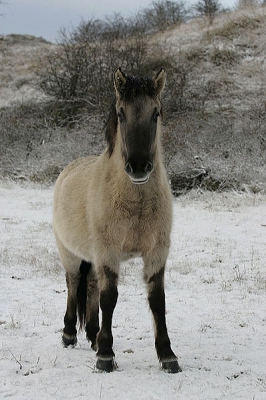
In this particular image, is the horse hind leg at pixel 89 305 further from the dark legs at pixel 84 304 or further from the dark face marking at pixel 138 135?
the dark face marking at pixel 138 135

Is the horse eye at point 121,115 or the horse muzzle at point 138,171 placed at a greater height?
the horse eye at point 121,115

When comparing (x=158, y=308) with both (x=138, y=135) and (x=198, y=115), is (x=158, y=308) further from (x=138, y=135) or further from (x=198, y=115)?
(x=198, y=115)

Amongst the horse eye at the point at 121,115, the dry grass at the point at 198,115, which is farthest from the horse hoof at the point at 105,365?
the dry grass at the point at 198,115

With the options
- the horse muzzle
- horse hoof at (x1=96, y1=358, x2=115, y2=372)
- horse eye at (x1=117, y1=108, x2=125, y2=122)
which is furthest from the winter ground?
horse eye at (x1=117, y1=108, x2=125, y2=122)

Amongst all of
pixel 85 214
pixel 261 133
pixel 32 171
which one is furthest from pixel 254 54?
pixel 85 214

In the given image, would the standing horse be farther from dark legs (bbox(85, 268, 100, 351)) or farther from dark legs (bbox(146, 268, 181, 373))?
dark legs (bbox(85, 268, 100, 351))

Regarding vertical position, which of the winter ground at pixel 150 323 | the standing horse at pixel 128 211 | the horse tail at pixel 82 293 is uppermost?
the standing horse at pixel 128 211

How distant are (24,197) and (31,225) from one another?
3.63m

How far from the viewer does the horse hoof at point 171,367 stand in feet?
11.7

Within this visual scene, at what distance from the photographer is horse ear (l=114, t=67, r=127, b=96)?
11.4 ft

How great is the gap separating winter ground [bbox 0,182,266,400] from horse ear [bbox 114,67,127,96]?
2.15 metres

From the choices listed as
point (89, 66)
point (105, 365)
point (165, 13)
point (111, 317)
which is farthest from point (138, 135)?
point (165, 13)

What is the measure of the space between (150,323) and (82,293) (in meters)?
0.88

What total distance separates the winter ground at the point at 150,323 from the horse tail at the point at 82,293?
10.9 inches
